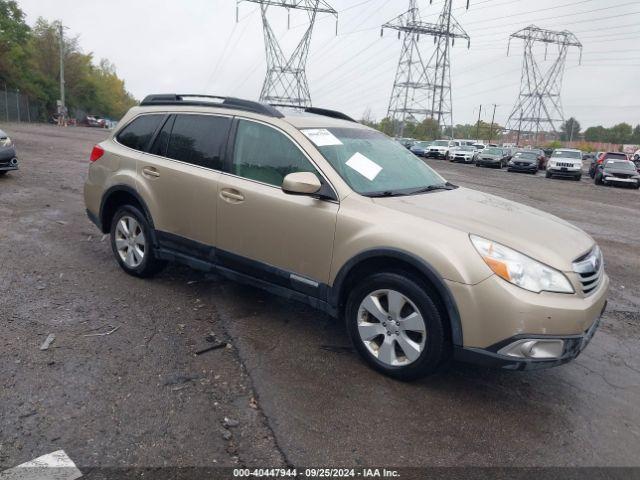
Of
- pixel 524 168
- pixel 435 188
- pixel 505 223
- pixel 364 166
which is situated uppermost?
pixel 364 166

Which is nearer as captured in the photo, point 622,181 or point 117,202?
point 117,202

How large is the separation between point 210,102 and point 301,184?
5.53 ft

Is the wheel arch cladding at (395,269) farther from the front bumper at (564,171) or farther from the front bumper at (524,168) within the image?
the front bumper at (524,168)

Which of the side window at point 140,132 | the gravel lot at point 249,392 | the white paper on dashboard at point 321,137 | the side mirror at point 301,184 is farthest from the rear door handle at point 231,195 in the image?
the side window at point 140,132

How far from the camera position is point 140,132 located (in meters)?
5.14

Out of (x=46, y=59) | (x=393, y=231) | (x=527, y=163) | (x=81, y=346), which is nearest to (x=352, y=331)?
(x=393, y=231)

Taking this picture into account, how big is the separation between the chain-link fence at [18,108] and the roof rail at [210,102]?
50.4m

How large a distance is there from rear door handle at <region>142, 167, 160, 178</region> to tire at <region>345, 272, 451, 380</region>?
2.35 meters

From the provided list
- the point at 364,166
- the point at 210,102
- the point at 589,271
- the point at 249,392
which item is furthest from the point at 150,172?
the point at 589,271

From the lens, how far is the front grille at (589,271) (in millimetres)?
3191

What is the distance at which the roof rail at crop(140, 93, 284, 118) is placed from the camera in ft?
13.9

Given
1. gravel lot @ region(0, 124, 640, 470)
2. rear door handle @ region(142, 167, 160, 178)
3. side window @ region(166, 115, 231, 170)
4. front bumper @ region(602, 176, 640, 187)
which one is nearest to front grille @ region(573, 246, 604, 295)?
gravel lot @ region(0, 124, 640, 470)

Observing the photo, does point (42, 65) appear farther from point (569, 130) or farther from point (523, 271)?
point (569, 130)

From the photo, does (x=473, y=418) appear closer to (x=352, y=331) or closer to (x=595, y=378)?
(x=352, y=331)
